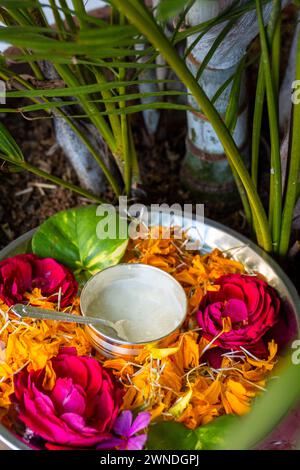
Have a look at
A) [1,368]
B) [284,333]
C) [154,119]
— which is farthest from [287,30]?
[1,368]

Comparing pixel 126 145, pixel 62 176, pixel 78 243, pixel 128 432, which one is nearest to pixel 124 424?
pixel 128 432

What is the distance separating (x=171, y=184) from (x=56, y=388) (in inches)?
18.5

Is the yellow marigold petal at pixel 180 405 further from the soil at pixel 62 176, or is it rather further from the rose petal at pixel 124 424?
the soil at pixel 62 176

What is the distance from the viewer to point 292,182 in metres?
0.66

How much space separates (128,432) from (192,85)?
30 cm

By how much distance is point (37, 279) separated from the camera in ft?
2.17

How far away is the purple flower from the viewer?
535 millimetres

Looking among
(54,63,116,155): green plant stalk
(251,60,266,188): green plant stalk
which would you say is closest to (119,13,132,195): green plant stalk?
(54,63,116,155): green plant stalk

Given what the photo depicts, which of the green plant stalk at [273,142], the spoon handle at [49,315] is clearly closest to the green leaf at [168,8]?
the green plant stalk at [273,142]

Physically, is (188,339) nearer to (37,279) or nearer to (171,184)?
(37,279)

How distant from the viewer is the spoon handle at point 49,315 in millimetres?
585

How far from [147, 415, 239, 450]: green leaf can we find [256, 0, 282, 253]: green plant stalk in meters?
0.24

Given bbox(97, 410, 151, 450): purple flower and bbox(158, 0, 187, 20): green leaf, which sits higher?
bbox(158, 0, 187, 20): green leaf

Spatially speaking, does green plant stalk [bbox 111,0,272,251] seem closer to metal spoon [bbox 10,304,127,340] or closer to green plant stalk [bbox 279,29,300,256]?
green plant stalk [bbox 279,29,300,256]
